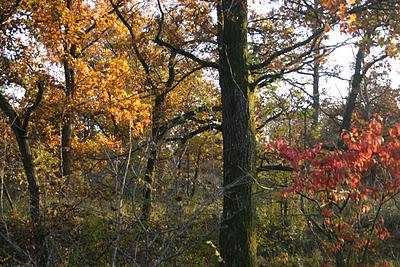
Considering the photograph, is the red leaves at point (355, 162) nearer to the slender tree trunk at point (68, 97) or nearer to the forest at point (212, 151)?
the forest at point (212, 151)

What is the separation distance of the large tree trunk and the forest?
0.02 metres

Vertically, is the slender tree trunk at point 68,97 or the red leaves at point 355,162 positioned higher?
the slender tree trunk at point 68,97

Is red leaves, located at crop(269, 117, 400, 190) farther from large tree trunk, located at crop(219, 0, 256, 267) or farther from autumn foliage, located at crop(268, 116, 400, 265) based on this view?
large tree trunk, located at crop(219, 0, 256, 267)

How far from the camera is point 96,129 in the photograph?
27000 mm

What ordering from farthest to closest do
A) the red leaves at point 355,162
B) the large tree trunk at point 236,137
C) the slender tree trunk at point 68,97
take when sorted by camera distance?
the slender tree trunk at point 68,97, the large tree trunk at point 236,137, the red leaves at point 355,162

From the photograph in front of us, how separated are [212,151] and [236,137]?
20.0 inches

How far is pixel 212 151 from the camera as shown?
22.5 feet

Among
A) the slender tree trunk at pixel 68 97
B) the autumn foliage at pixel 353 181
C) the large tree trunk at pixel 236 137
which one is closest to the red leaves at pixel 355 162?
the autumn foliage at pixel 353 181

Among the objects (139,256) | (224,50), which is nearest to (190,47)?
(224,50)

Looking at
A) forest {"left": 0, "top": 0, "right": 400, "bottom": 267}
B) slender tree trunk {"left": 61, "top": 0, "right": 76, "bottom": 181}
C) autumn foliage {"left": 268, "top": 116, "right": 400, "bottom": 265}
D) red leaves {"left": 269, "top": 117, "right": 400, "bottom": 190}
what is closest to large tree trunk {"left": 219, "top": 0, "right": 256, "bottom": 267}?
forest {"left": 0, "top": 0, "right": 400, "bottom": 267}

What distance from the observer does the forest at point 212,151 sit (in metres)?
4.96

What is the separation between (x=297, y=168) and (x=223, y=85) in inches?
109

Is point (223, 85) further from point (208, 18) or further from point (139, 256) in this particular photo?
point (139, 256)

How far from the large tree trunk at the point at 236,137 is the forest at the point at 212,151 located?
23mm
